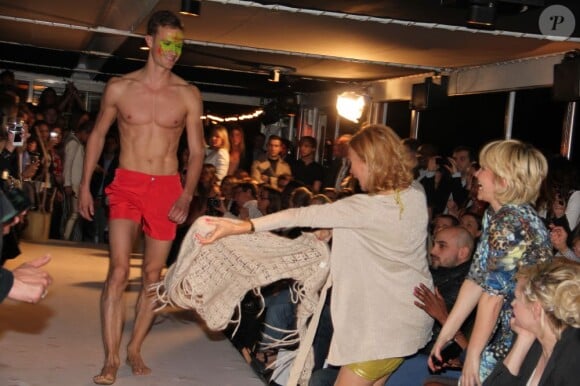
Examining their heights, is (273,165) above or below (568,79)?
below

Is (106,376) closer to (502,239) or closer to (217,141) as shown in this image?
(502,239)

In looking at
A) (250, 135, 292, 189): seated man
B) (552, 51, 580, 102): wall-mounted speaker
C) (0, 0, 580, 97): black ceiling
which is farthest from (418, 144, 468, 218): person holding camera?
(250, 135, 292, 189): seated man

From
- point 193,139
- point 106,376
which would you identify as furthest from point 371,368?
point 193,139

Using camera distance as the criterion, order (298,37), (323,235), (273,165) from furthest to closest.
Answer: (273,165) < (298,37) < (323,235)

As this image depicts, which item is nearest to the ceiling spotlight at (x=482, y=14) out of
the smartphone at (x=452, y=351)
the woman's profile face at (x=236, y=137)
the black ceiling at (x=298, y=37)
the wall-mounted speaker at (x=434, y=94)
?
the black ceiling at (x=298, y=37)

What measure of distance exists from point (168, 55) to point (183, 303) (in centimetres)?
144

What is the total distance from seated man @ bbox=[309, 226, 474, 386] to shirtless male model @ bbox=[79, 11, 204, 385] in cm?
117

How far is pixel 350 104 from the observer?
452 inches

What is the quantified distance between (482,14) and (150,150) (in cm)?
232

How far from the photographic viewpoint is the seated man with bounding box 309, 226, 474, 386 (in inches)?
158

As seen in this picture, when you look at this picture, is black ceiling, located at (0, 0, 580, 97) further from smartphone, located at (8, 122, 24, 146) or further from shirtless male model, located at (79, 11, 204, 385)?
shirtless male model, located at (79, 11, 204, 385)

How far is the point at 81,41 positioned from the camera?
11.0 m

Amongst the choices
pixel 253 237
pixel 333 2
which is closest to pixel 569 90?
pixel 333 2

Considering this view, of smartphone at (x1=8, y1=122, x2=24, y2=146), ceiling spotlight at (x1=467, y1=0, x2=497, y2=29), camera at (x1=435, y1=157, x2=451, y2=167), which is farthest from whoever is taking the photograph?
camera at (x1=435, y1=157, x2=451, y2=167)
